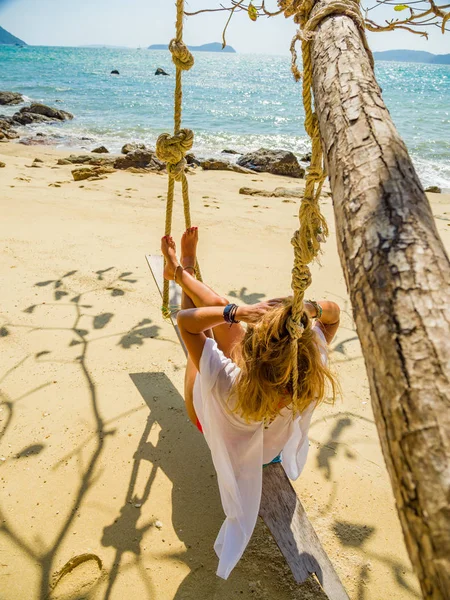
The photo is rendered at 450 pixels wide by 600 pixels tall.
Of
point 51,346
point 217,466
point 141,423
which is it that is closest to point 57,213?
point 51,346

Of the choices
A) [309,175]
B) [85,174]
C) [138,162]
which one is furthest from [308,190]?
[138,162]

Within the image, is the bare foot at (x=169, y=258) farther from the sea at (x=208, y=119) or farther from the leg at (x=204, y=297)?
the sea at (x=208, y=119)

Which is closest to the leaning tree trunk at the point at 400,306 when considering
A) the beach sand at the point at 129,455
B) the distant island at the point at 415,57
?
the beach sand at the point at 129,455

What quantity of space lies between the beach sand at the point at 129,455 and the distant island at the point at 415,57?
6136 inches

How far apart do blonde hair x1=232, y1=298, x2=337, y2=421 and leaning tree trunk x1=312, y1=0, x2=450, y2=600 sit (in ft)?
1.96

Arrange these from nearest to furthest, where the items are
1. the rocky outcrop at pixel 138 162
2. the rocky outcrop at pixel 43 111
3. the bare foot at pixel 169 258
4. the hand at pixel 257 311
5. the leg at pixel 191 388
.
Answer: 1. the hand at pixel 257 311
2. the leg at pixel 191 388
3. the bare foot at pixel 169 258
4. the rocky outcrop at pixel 138 162
5. the rocky outcrop at pixel 43 111

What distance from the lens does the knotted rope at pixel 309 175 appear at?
100 cm

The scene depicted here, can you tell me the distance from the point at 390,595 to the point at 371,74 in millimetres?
1598

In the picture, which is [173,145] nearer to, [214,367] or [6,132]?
[214,367]

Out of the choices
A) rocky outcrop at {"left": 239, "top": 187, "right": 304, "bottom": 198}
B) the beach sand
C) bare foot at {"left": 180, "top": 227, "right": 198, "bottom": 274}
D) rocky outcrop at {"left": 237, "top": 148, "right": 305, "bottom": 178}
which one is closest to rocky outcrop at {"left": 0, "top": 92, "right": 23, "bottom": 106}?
rocky outcrop at {"left": 237, "top": 148, "right": 305, "bottom": 178}

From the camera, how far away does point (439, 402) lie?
0.49 meters

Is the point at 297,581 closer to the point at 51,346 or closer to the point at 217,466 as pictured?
the point at 217,466

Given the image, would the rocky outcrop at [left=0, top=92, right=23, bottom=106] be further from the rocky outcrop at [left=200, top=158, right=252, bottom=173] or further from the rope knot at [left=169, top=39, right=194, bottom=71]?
the rope knot at [left=169, top=39, right=194, bottom=71]

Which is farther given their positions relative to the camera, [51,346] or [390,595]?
[51,346]
